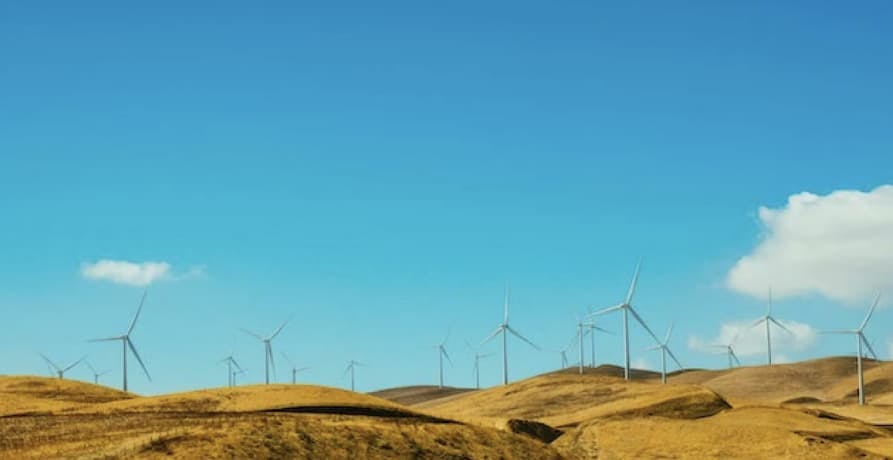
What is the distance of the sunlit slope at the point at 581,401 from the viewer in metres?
113

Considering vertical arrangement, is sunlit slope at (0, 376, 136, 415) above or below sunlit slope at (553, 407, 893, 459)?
above

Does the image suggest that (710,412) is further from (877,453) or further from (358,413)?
(358,413)

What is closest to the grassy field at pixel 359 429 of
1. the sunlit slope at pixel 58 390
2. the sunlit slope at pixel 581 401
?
the sunlit slope at pixel 58 390

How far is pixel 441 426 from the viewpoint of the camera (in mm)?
75750

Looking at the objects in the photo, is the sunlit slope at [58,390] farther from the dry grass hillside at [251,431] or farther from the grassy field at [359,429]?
the dry grass hillside at [251,431]

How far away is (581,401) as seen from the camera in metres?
139

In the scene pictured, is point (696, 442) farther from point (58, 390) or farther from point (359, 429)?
point (58, 390)

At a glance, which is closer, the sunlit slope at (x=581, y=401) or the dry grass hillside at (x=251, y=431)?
the dry grass hillside at (x=251, y=431)

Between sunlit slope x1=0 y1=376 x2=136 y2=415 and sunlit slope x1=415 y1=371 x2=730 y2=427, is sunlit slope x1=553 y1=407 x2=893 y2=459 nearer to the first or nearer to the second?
sunlit slope x1=415 y1=371 x2=730 y2=427

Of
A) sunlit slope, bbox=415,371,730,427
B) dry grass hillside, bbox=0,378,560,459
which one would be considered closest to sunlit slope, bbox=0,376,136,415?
dry grass hillside, bbox=0,378,560,459

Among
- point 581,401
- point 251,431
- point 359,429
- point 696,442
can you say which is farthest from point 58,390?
point 696,442

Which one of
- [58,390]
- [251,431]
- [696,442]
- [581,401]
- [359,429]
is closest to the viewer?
[251,431]

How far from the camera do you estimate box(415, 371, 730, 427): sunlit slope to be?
113 metres

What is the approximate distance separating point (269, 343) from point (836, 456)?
10016 cm
